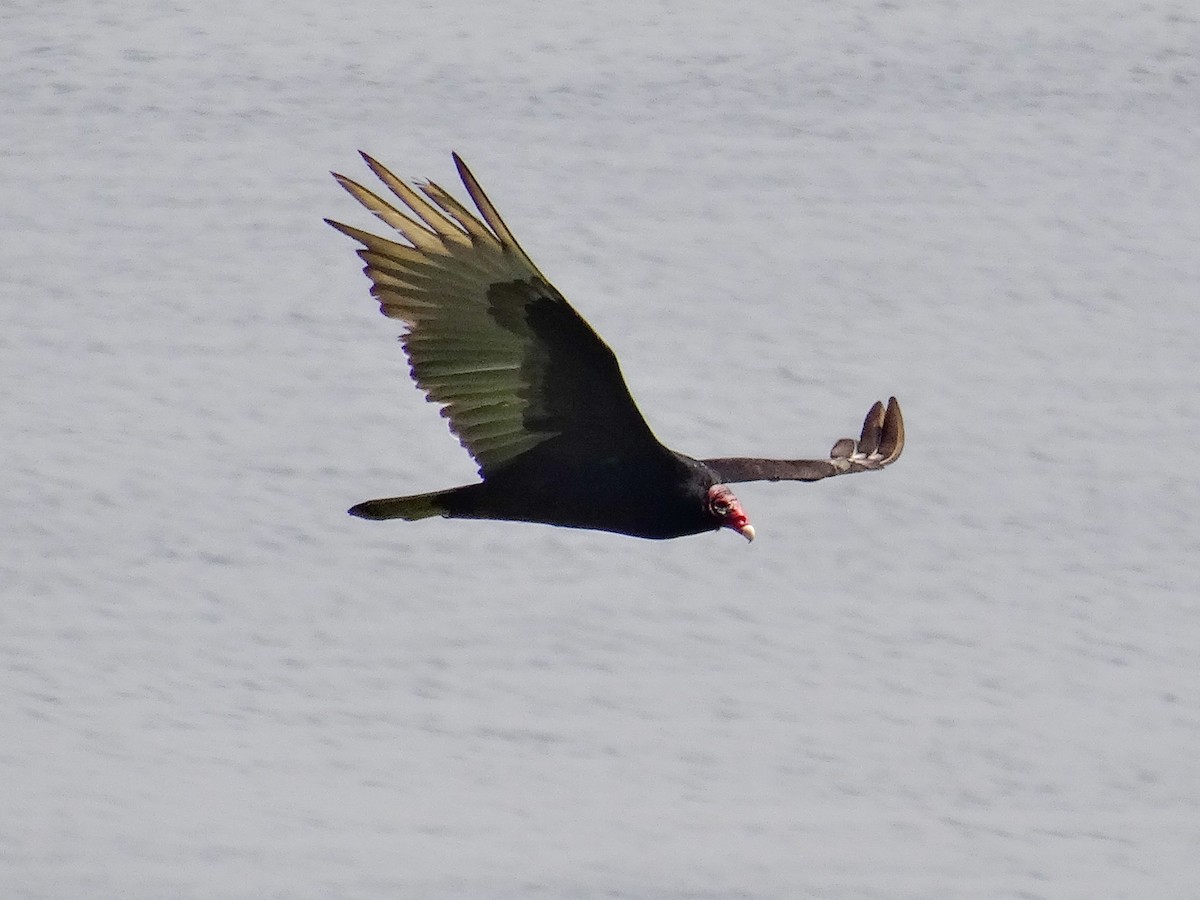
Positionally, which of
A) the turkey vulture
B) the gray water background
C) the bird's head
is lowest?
the gray water background

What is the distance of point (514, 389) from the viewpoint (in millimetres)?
5316

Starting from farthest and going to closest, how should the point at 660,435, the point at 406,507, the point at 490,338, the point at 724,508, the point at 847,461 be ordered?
the point at 660,435 < the point at 847,461 < the point at 724,508 < the point at 406,507 < the point at 490,338

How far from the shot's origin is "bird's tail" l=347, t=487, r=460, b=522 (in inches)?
212

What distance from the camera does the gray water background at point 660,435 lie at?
7.51 metres

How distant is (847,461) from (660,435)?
2.09 meters

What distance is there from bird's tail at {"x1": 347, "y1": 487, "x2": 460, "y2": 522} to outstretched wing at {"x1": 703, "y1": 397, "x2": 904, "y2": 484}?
88 cm

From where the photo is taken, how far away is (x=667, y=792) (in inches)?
298

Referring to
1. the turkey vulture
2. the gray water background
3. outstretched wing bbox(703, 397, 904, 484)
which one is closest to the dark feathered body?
the turkey vulture

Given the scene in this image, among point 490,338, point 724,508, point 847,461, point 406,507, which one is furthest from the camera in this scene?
point 847,461

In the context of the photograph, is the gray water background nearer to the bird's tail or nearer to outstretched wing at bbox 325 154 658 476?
the bird's tail

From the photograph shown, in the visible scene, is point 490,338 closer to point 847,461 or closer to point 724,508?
point 724,508

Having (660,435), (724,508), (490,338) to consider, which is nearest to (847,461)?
(724,508)

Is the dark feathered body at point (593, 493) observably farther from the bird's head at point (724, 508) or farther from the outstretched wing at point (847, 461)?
the outstretched wing at point (847, 461)

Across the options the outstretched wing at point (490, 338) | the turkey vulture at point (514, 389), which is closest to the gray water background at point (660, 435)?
the turkey vulture at point (514, 389)
